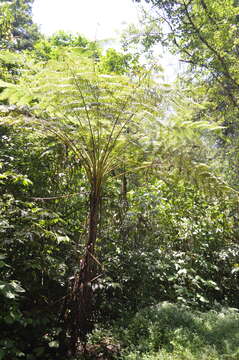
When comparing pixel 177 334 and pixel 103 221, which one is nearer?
pixel 177 334

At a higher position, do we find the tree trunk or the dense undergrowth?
the tree trunk

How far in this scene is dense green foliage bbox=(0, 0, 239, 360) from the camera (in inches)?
99.5

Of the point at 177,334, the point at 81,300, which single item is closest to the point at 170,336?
the point at 177,334

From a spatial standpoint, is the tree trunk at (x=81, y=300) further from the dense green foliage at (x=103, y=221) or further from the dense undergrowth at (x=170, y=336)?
the dense undergrowth at (x=170, y=336)

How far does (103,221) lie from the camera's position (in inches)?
145

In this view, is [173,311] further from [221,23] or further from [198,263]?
[221,23]

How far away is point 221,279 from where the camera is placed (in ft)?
15.0

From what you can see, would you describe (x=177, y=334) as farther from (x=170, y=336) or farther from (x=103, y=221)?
(x=103, y=221)

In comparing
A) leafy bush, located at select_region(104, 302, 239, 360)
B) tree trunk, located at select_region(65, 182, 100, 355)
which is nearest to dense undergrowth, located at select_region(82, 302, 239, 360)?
leafy bush, located at select_region(104, 302, 239, 360)

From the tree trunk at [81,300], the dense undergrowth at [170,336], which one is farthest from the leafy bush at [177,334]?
the tree trunk at [81,300]

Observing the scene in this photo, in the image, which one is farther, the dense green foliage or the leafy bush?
the dense green foliage

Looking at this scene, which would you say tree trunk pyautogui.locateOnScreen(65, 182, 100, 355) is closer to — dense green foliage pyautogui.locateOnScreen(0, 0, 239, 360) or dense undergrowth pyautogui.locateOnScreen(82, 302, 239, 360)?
dense green foliage pyautogui.locateOnScreen(0, 0, 239, 360)

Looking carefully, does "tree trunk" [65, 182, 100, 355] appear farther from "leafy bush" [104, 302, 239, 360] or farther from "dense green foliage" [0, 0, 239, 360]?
"leafy bush" [104, 302, 239, 360]

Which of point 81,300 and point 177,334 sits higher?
point 81,300
